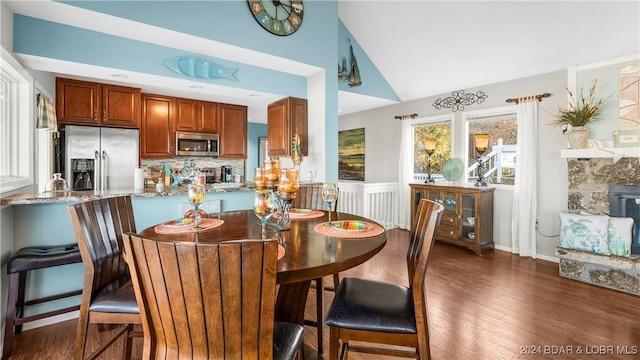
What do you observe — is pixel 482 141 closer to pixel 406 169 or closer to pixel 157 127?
pixel 406 169

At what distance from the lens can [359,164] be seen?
20.3ft

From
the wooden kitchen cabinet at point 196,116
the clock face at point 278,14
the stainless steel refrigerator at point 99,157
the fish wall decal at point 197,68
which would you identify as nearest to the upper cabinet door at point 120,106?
the stainless steel refrigerator at point 99,157

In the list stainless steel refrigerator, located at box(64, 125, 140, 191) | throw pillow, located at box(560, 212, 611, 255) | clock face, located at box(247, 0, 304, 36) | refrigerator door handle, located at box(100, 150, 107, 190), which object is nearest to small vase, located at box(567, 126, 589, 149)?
throw pillow, located at box(560, 212, 611, 255)

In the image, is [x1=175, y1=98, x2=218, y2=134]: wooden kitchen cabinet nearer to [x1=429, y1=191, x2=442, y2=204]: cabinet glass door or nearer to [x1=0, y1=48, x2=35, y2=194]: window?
[x1=0, y1=48, x2=35, y2=194]: window

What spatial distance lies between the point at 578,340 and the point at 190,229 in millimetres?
2611

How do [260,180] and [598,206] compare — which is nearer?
[260,180]

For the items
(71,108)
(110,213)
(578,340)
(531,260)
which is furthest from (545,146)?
(71,108)

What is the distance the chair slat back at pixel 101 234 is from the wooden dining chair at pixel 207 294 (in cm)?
80

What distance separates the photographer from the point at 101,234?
62.4 inches

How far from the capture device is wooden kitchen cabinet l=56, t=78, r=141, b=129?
3.64 meters

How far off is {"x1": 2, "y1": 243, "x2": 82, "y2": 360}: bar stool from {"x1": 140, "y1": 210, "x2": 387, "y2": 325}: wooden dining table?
85 centimetres

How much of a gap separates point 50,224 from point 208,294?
6.85 feet

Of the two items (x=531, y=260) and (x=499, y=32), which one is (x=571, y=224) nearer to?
(x=531, y=260)

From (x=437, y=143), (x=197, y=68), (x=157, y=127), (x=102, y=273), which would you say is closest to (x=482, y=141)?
(x=437, y=143)
